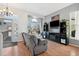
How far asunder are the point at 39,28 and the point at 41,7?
48cm

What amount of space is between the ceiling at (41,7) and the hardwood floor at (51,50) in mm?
747

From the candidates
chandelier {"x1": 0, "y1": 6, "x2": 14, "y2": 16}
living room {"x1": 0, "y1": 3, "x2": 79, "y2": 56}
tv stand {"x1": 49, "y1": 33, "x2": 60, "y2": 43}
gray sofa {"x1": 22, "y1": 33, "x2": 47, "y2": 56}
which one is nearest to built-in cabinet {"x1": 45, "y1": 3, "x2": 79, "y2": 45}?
living room {"x1": 0, "y1": 3, "x2": 79, "y2": 56}

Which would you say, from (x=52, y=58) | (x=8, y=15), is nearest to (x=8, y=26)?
(x=8, y=15)

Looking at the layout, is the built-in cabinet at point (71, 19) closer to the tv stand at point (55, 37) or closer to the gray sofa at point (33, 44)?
the tv stand at point (55, 37)

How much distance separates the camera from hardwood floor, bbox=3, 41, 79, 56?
2.15m

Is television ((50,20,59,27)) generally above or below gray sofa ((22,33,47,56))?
above

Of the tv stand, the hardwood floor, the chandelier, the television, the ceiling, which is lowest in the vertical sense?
the hardwood floor

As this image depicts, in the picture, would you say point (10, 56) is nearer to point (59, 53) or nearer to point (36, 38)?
point (36, 38)

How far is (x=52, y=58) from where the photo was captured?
2184 mm

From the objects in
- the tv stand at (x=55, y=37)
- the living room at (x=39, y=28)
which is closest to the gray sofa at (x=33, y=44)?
the living room at (x=39, y=28)

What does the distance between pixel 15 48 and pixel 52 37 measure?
0.91m

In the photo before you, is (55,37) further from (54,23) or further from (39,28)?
(39,28)

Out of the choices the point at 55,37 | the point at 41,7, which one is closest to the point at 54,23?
the point at 55,37

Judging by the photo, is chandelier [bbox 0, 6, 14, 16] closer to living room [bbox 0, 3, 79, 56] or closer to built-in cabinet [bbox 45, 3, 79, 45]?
living room [bbox 0, 3, 79, 56]
